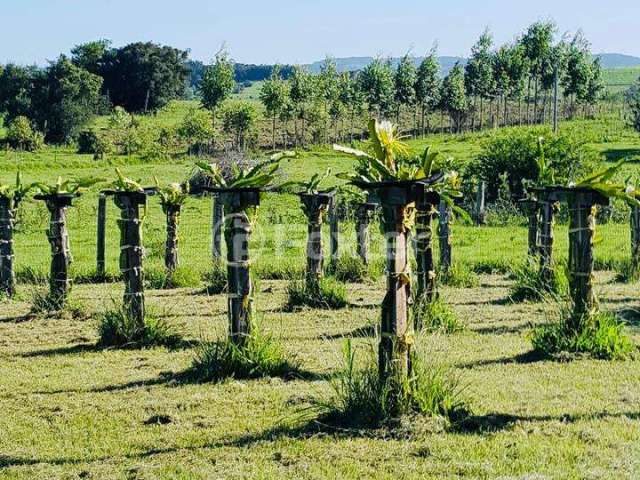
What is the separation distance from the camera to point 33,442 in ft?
20.5

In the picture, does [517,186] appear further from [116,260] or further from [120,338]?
[120,338]

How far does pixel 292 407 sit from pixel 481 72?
4936 centimetres

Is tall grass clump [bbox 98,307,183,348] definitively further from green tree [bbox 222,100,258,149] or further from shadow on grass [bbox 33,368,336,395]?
green tree [bbox 222,100,258,149]

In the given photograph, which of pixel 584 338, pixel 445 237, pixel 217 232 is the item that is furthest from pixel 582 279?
pixel 217 232

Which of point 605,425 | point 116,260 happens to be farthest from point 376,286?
point 605,425

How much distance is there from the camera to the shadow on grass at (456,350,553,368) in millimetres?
8239

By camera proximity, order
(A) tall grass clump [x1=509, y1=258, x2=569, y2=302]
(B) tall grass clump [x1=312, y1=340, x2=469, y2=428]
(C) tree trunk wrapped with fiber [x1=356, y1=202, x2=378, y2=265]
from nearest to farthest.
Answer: (B) tall grass clump [x1=312, y1=340, x2=469, y2=428] → (A) tall grass clump [x1=509, y1=258, x2=569, y2=302] → (C) tree trunk wrapped with fiber [x1=356, y1=202, x2=378, y2=265]

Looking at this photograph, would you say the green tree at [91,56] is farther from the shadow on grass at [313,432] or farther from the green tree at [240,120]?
the shadow on grass at [313,432]

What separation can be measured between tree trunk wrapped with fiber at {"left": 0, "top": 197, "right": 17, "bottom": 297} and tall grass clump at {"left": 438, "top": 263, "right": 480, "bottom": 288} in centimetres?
677

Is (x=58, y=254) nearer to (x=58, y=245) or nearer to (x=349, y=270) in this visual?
(x=58, y=245)

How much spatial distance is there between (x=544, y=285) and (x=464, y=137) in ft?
119

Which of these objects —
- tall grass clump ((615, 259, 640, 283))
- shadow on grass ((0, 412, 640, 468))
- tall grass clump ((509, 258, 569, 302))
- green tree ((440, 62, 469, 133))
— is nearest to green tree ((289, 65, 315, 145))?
green tree ((440, 62, 469, 133))

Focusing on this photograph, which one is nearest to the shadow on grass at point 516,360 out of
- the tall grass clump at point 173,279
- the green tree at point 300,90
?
the tall grass clump at point 173,279

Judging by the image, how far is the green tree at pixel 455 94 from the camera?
51312mm
